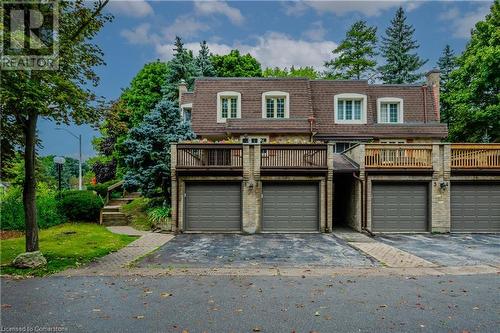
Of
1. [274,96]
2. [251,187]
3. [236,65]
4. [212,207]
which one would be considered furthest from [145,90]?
[251,187]

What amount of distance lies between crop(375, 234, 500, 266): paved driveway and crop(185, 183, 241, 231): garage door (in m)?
6.39

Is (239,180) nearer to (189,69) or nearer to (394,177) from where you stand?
(394,177)

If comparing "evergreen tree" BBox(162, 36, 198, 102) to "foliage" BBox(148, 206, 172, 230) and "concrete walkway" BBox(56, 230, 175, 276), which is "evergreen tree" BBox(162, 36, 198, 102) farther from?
"concrete walkway" BBox(56, 230, 175, 276)

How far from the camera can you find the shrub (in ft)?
56.8

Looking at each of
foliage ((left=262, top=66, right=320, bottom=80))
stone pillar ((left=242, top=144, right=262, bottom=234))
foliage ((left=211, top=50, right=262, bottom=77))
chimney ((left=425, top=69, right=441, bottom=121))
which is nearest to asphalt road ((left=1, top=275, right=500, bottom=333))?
stone pillar ((left=242, top=144, right=262, bottom=234))

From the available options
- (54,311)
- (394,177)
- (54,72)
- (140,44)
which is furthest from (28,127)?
(140,44)

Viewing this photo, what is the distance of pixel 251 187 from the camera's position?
15.3 meters

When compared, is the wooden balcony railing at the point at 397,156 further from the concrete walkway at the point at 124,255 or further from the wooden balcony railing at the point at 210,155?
the concrete walkway at the point at 124,255

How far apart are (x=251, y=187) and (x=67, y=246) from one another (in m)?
7.71

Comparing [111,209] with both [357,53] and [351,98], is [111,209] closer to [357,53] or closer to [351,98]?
[351,98]

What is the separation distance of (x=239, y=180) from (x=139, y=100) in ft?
69.6

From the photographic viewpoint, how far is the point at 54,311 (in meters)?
5.43

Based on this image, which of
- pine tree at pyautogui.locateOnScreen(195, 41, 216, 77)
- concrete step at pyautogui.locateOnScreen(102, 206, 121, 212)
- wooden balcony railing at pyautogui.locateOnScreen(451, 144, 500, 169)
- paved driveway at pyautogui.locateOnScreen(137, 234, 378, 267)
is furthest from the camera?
pine tree at pyautogui.locateOnScreen(195, 41, 216, 77)

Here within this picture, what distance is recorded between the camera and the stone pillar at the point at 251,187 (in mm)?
15172
